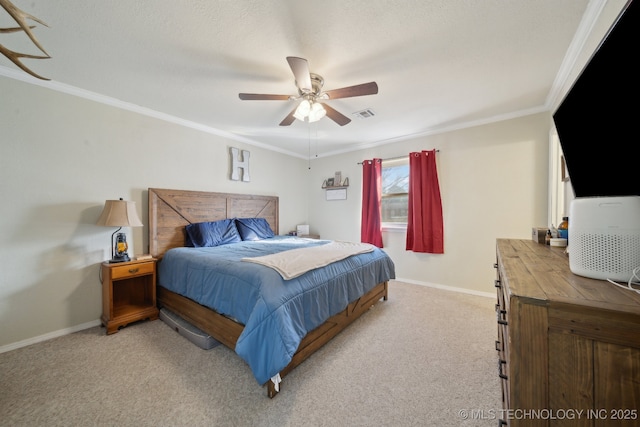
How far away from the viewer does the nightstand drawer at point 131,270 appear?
2.32 metres

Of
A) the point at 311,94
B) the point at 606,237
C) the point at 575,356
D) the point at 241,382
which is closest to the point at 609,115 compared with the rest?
the point at 606,237

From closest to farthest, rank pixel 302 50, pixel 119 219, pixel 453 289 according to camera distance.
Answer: pixel 302 50, pixel 119 219, pixel 453 289

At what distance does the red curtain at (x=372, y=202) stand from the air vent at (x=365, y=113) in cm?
116

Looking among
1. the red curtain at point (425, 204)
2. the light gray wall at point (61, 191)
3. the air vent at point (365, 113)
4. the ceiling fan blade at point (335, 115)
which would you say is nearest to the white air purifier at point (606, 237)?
the ceiling fan blade at point (335, 115)

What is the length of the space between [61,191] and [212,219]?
1557 millimetres

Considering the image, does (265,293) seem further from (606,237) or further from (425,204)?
(425,204)

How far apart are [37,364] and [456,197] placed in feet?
16.0

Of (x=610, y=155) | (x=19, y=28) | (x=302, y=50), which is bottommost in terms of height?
(x=610, y=155)

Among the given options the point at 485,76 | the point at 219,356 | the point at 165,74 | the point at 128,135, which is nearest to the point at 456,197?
the point at 485,76

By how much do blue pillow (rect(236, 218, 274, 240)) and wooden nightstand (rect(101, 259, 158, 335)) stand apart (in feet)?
3.96

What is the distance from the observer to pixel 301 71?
1.67 meters

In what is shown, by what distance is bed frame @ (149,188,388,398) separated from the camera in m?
1.87

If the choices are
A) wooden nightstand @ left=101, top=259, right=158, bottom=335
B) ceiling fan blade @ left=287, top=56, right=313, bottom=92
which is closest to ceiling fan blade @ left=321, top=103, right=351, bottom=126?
ceiling fan blade @ left=287, top=56, right=313, bottom=92

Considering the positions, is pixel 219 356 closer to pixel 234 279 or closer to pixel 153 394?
pixel 153 394
